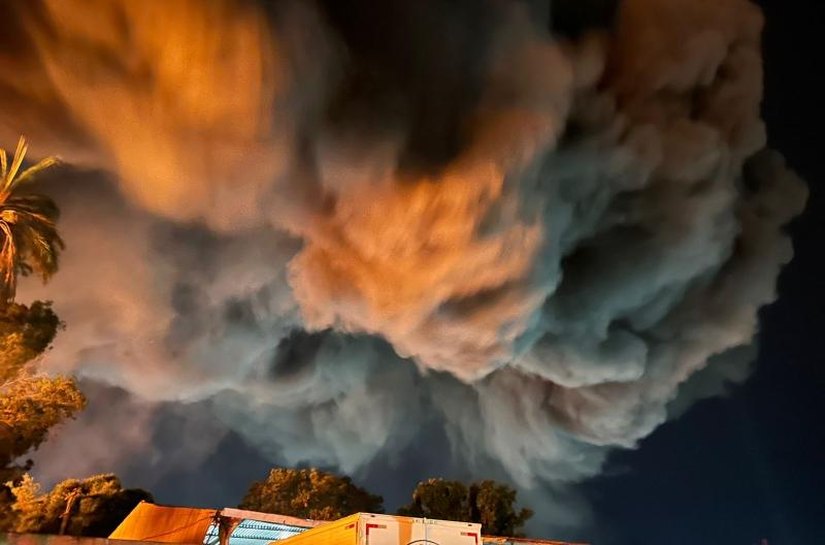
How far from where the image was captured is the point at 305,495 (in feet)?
127

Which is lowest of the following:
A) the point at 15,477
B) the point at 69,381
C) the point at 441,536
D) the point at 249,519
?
the point at 441,536

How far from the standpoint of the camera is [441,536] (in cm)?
1209

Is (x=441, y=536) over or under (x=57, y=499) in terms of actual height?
under

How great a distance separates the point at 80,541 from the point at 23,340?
1015 centimetres

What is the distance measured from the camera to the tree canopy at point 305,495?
126 ft

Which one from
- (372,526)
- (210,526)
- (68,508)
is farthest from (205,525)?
(68,508)

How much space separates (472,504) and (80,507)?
21734 millimetres

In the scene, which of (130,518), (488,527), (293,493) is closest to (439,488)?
(488,527)

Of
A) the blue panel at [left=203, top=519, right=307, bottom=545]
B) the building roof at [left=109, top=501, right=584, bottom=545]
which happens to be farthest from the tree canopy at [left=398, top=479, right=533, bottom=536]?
the blue panel at [left=203, top=519, right=307, bottom=545]

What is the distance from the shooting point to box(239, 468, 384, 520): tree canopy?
38469mm

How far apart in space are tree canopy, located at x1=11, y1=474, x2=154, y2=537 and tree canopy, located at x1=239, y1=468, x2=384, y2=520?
24.4 feet

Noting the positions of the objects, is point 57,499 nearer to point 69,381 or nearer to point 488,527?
point 69,381

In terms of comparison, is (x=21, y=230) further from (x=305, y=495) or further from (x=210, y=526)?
(x=305, y=495)

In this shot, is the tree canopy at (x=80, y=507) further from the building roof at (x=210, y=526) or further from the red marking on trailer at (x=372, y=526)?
the red marking on trailer at (x=372, y=526)
